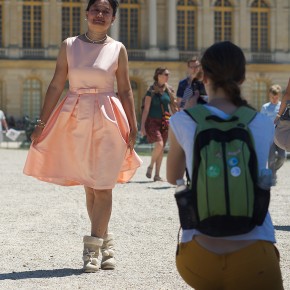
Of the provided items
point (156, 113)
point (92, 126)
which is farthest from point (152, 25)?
point (92, 126)

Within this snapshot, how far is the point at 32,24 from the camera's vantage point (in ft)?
152

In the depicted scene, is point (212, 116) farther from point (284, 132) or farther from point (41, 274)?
point (41, 274)

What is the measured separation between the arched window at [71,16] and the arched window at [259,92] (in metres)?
8.13

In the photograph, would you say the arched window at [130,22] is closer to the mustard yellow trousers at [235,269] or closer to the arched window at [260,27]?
the arched window at [260,27]

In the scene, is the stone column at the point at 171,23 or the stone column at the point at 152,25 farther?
the stone column at the point at 171,23

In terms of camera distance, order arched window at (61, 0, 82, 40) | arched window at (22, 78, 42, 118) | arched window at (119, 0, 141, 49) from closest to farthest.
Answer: arched window at (22, 78, 42, 118) < arched window at (61, 0, 82, 40) < arched window at (119, 0, 141, 49)

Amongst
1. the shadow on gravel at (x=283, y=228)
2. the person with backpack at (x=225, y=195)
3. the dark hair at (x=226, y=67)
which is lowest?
the shadow on gravel at (x=283, y=228)

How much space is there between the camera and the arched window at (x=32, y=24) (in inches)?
1811

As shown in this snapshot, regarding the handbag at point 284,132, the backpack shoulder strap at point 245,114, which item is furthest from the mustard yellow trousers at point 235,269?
the handbag at point 284,132

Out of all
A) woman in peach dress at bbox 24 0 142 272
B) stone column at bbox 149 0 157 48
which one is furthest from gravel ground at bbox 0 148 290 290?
stone column at bbox 149 0 157 48

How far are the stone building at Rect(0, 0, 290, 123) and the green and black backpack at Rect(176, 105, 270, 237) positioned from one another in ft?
137

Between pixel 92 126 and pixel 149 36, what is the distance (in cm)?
4064

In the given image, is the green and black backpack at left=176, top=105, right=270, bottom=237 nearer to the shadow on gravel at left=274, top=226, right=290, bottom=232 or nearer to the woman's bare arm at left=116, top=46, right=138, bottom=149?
the woman's bare arm at left=116, top=46, right=138, bottom=149

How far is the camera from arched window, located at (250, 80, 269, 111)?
47.6 meters
